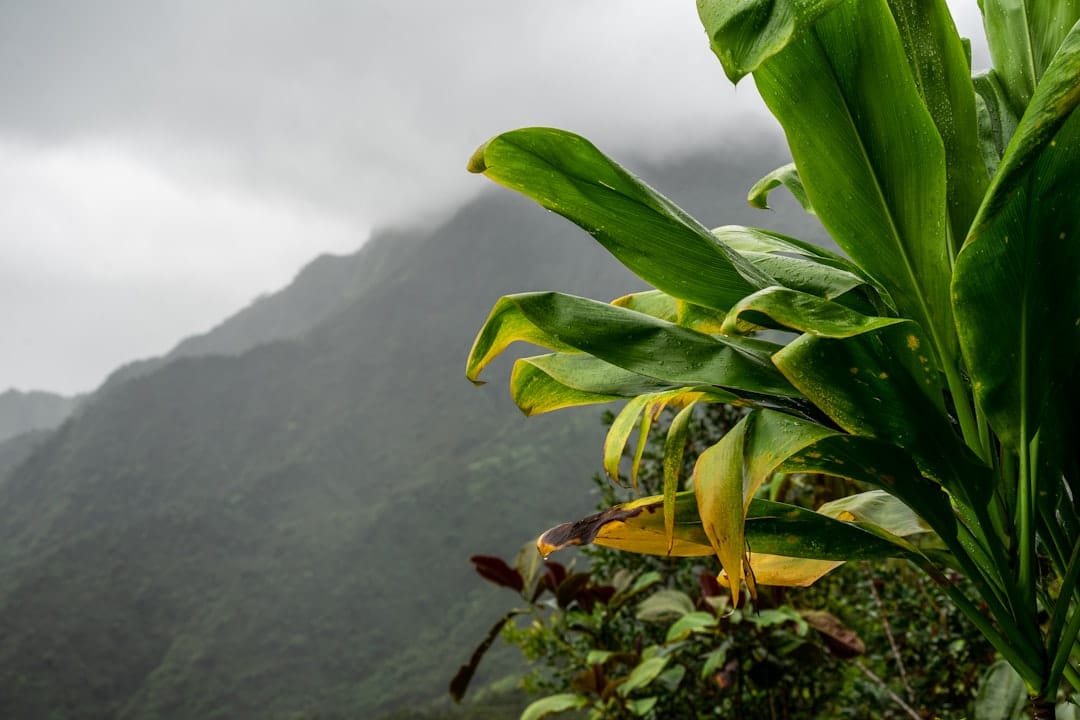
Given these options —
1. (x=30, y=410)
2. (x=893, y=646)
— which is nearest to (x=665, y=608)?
(x=893, y=646)

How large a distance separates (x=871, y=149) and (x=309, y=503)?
52799mm

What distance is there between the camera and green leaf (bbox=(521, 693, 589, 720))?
5.33ft

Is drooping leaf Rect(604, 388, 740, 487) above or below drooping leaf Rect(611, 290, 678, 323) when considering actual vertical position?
below

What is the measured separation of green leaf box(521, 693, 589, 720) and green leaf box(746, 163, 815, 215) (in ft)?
4.02

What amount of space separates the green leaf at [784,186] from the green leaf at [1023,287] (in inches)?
12.4

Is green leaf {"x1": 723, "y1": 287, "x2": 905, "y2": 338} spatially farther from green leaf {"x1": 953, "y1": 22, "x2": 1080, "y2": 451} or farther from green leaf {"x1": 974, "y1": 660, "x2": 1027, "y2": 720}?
green leaf {"x1": 974, "y1": 660, "x2": 1027, "y2": 720}

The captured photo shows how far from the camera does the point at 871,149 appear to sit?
2.00 feet

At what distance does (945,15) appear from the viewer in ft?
2.22

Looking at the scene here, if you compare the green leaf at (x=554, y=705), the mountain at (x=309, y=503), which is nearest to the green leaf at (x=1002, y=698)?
the green leaf at (x=554, y=705)

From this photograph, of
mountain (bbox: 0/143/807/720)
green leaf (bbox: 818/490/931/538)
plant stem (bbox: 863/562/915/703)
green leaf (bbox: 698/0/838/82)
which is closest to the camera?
green leaf (bbox: 698/0/838/82)

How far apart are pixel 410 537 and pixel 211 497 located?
15.4 metres

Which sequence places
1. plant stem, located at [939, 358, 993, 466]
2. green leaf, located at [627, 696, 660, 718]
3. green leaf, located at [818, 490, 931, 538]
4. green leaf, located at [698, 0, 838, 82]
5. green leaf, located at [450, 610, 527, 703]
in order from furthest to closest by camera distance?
green leaf, located at [450, 610, 527, 703], green leaf, located at [627, 696, 660, 718], green leaf, located at [818, 490, 931, 538], plant stem, located at [939, 358, 993, 466], green leaf, located at [698, 0, 838, 82]

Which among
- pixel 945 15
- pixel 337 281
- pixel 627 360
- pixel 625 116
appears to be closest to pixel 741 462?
A: pixel 627 360

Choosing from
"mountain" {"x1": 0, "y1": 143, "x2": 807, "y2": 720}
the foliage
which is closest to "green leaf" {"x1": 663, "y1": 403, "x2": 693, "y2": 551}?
the foliage
